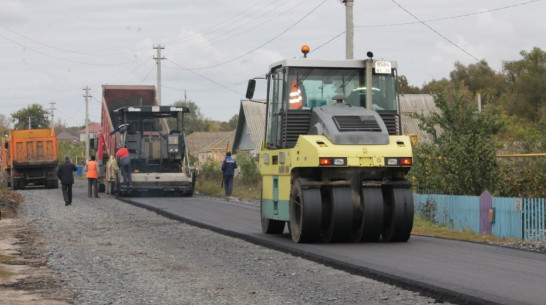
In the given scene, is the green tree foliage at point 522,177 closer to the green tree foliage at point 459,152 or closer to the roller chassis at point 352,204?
the green tree foliage at point 459,152

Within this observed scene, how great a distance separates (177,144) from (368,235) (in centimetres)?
1914

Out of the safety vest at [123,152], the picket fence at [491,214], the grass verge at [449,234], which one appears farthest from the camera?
the safety vest at [123,152]

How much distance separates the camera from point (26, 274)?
11.2 m

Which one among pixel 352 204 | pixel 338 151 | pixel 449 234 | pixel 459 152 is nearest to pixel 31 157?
pixel 459 152

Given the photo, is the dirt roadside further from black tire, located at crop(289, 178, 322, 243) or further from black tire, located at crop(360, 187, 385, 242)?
black tire, located at crop(360, 187, 385, 242)

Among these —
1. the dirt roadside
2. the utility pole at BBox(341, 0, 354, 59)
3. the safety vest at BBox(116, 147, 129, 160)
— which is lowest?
the dirt roadside

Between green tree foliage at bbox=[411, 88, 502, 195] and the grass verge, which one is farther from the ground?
green tree foliage at bbox=[411, 88, 502, 195]

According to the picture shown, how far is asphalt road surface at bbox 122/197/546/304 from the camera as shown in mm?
8984

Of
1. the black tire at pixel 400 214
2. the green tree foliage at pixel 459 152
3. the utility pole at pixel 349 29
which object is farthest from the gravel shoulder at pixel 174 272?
the utility pole at pixel 349 29

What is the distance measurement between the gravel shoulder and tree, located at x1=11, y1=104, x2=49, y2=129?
375 feet

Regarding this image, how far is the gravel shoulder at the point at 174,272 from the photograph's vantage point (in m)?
9.23

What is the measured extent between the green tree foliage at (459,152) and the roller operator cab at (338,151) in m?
7.37

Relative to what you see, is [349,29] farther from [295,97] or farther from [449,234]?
[295,97]

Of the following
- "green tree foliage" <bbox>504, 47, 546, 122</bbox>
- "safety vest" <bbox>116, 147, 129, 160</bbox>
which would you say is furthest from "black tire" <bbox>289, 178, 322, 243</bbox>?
"green tree foliage" <bbox>504, 47, 546, 122</bbox>
